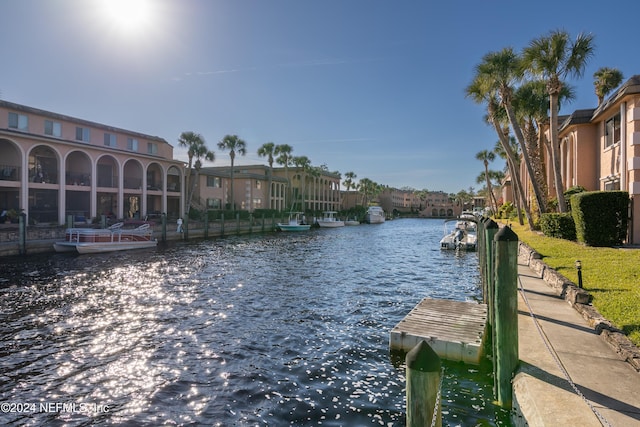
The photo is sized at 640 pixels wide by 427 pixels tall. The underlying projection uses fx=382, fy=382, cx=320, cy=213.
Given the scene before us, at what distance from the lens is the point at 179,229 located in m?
39.1

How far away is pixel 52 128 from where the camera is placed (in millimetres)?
36625

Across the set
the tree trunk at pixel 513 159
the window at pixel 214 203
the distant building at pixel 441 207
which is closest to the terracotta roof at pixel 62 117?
the window at pixel 214 203

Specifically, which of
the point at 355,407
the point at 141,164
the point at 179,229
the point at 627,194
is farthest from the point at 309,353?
the point at 141,164

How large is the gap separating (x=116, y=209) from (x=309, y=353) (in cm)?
4111

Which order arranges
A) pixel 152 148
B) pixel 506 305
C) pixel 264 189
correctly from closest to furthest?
pixel 506 305 → pixel 152 148 → pixel 264 189

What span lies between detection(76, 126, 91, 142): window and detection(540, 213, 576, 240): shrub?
42.3m

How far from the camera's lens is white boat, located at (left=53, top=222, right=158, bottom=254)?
2706 cm

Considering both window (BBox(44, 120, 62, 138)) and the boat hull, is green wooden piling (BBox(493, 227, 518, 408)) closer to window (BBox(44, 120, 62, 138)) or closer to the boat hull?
the boat hull

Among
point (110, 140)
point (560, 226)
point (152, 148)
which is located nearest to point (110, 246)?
point (110, 140)

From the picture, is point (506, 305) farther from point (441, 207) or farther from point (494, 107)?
point (441, 207)

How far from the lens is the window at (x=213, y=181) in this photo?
57125mm

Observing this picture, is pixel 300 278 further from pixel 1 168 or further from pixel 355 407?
pixel 1 168

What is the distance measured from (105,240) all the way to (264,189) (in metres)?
41.3

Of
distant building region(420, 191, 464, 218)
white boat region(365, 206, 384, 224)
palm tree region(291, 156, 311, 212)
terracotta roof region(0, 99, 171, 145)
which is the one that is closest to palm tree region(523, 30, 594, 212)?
terracotta roof region(0, 99, 171, 145)
